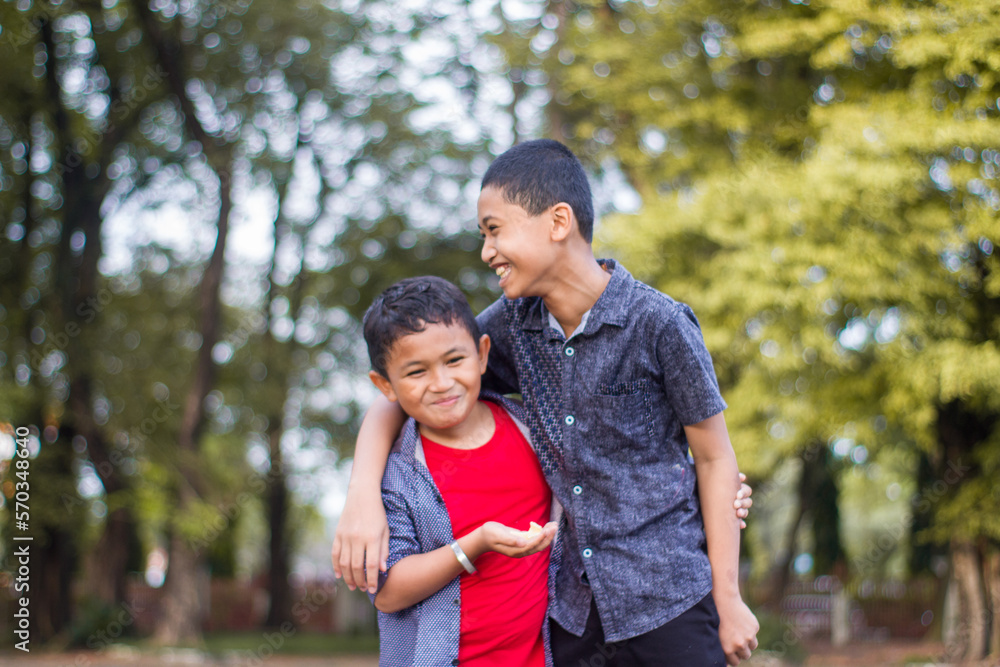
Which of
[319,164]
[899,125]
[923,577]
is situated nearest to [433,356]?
[899,125]

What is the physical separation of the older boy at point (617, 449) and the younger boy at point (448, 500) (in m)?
0.07

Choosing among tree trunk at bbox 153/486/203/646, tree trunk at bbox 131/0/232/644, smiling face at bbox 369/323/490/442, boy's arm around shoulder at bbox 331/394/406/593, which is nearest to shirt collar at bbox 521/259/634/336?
smiling face at bbox 369/323/490/442

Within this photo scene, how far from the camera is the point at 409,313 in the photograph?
2020mm

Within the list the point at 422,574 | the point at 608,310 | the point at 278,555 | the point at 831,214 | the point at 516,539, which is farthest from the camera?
the point at 278,555

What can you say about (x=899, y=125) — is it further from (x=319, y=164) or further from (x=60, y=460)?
(x=60, y=460)

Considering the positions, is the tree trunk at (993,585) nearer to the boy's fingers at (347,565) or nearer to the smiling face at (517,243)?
the smiling face at (517,243)

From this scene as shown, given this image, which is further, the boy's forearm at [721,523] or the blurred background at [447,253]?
the blurred background at [447,253]

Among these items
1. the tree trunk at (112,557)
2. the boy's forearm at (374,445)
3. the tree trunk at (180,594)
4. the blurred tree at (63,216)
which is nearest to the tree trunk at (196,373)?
the tree trunk at (180,594)

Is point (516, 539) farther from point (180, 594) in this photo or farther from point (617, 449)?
point (180, 594)

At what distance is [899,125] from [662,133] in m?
4.27

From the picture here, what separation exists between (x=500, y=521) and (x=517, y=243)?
2.14 feet

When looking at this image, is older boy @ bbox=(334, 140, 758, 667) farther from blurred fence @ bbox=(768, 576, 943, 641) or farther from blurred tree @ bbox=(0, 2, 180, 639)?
blurred fence @ bbox=(768, 576, 943, 641)

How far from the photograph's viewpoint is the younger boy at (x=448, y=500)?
190 centimetres

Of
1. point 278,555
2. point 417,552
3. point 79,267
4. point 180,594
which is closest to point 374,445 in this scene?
point 417,552
